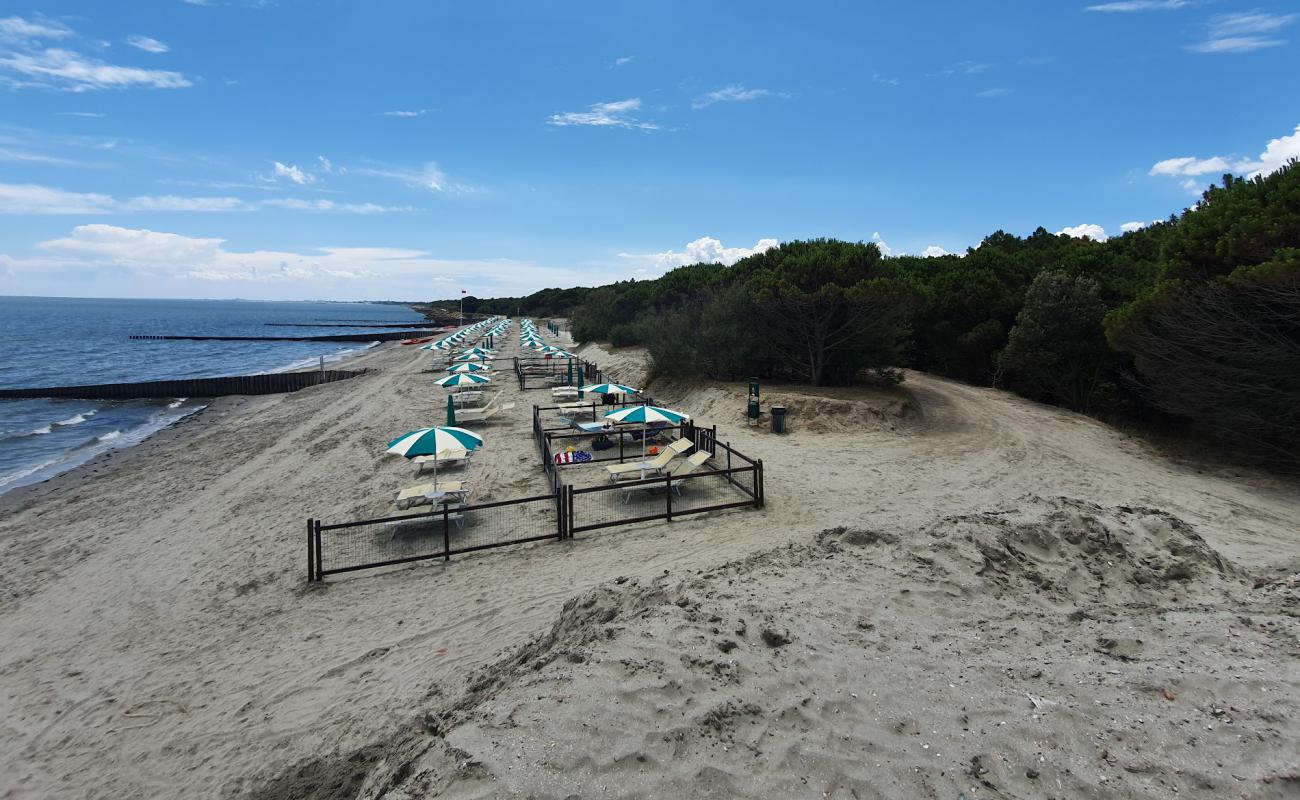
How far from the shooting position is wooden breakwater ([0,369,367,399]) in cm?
3275

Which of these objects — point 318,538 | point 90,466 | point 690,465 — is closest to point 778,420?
point 690,465

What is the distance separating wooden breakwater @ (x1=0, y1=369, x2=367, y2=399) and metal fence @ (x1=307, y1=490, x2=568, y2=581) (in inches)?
1189

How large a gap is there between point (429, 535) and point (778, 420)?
10163 mm

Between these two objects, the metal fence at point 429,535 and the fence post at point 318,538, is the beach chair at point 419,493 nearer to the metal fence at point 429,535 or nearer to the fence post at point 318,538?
the metal fence at point 429,535

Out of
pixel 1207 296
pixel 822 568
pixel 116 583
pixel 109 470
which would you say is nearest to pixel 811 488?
pixel 822 568

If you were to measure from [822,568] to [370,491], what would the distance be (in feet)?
34.6

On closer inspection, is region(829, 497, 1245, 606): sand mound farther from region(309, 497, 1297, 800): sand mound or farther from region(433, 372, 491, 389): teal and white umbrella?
region(433, 372, 491, 389): teal and white umbrella

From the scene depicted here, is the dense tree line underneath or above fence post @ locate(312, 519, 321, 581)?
above

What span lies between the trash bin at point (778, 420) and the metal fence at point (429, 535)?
307 inches

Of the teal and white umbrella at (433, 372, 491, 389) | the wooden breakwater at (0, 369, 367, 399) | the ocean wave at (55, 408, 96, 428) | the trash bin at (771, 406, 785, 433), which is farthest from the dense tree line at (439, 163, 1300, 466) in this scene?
the ocean wave at (55, 408, 96, 428)

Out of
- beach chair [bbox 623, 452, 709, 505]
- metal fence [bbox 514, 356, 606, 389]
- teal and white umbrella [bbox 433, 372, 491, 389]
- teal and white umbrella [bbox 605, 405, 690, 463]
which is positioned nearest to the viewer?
beach chair [bbox 623, 452, 709, 505]

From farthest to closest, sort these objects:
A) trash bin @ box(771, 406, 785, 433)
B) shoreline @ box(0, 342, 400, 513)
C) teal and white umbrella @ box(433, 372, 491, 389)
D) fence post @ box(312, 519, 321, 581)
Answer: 1. teal and white umbrella @ box(433, 372, 491, 389)
2. trash bin @ box(771, 406, 785, 433)
3. shoreline @ box(0, 342, 400, 513)
4. fence post @ box(312, 519, 321, 581)

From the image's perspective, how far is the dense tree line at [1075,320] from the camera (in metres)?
12.1

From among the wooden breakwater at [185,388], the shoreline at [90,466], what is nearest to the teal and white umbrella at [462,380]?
the shoreline at [90,466]
